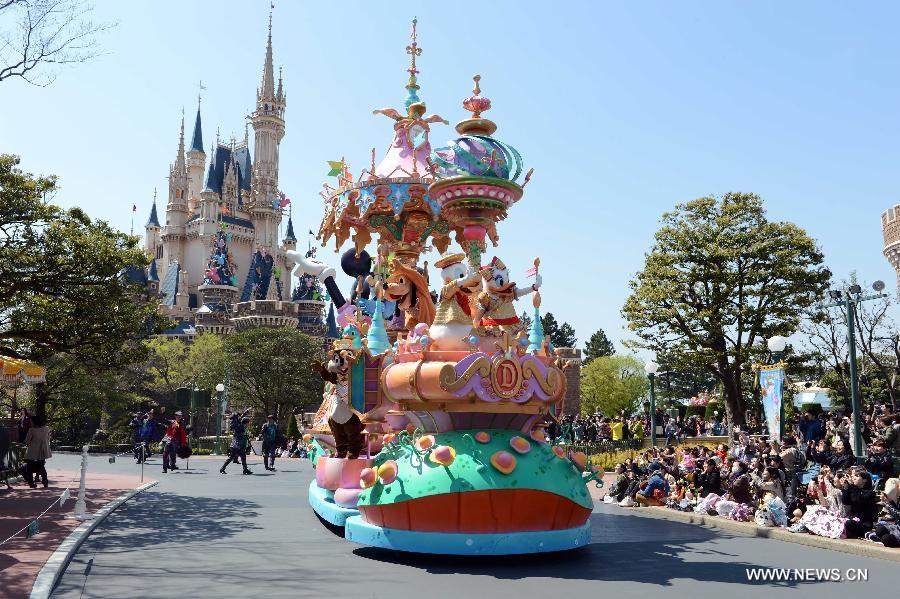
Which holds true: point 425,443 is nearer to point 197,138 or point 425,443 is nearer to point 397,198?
point 397,198

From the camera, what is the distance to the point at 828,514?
10.8 metres

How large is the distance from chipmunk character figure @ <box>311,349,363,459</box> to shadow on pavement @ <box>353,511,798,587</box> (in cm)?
198

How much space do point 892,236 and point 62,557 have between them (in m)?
32.5

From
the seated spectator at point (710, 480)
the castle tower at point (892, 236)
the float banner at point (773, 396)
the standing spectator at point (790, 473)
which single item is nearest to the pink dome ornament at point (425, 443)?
the standing spectator at point (790, 473)

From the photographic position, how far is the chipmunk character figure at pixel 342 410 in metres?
10.8

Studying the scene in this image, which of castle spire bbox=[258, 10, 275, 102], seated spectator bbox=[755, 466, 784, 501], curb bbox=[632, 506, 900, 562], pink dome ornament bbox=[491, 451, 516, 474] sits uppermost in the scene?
castle spire bbox=[258, 10, 275, 102]

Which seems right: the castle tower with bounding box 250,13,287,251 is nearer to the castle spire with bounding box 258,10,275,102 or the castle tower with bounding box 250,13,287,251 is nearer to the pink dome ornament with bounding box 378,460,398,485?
the castle spire with bounding box 258,10,275,102

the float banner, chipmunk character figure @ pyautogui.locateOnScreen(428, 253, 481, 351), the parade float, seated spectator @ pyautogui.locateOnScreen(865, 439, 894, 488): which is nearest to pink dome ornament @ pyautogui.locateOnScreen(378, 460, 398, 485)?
the parade float

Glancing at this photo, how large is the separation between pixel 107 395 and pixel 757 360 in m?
35.0

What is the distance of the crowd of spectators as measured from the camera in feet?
33.6

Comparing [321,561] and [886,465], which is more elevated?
[886,465]

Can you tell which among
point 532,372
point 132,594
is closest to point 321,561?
point 132,594

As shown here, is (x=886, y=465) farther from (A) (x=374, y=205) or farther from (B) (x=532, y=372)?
(A) (x=374, y=205)

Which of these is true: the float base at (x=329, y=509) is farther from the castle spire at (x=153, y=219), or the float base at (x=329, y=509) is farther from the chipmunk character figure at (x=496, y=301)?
the castle spire at (x=153, y=219)
